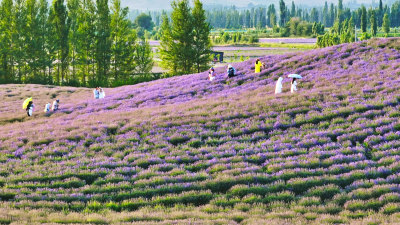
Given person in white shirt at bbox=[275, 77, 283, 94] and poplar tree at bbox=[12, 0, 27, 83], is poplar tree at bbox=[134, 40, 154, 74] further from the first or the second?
person in white shirt at bbox=[275, 77, 283, 94]

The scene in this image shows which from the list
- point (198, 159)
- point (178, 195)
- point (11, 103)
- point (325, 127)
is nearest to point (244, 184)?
point (178, 195)

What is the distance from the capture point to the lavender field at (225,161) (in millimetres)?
11484

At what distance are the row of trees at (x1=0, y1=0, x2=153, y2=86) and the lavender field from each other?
38127 mm

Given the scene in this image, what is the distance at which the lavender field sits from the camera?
37.7ft

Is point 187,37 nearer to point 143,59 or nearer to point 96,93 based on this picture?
point 143,59

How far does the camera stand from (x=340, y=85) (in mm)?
27469

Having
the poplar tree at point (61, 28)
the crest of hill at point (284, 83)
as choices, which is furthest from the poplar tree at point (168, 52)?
the crest of hill at point (284, 83)

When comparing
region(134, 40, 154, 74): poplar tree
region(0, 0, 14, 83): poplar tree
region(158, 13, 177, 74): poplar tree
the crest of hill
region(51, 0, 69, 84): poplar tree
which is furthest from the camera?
region(134, 40, 154, 74): poplar tree

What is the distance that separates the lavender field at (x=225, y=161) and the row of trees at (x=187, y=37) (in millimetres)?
37385

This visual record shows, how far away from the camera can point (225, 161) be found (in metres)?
16.1

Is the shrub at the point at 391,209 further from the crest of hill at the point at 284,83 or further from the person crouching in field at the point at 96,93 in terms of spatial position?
the person crouching in field at the point at 96,93

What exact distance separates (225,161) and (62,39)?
62389 mm

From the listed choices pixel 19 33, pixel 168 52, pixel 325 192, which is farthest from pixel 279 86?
pixel 19 33

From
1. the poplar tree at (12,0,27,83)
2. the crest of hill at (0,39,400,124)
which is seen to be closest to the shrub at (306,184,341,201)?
the crest of hill at (0,39,400,124)
